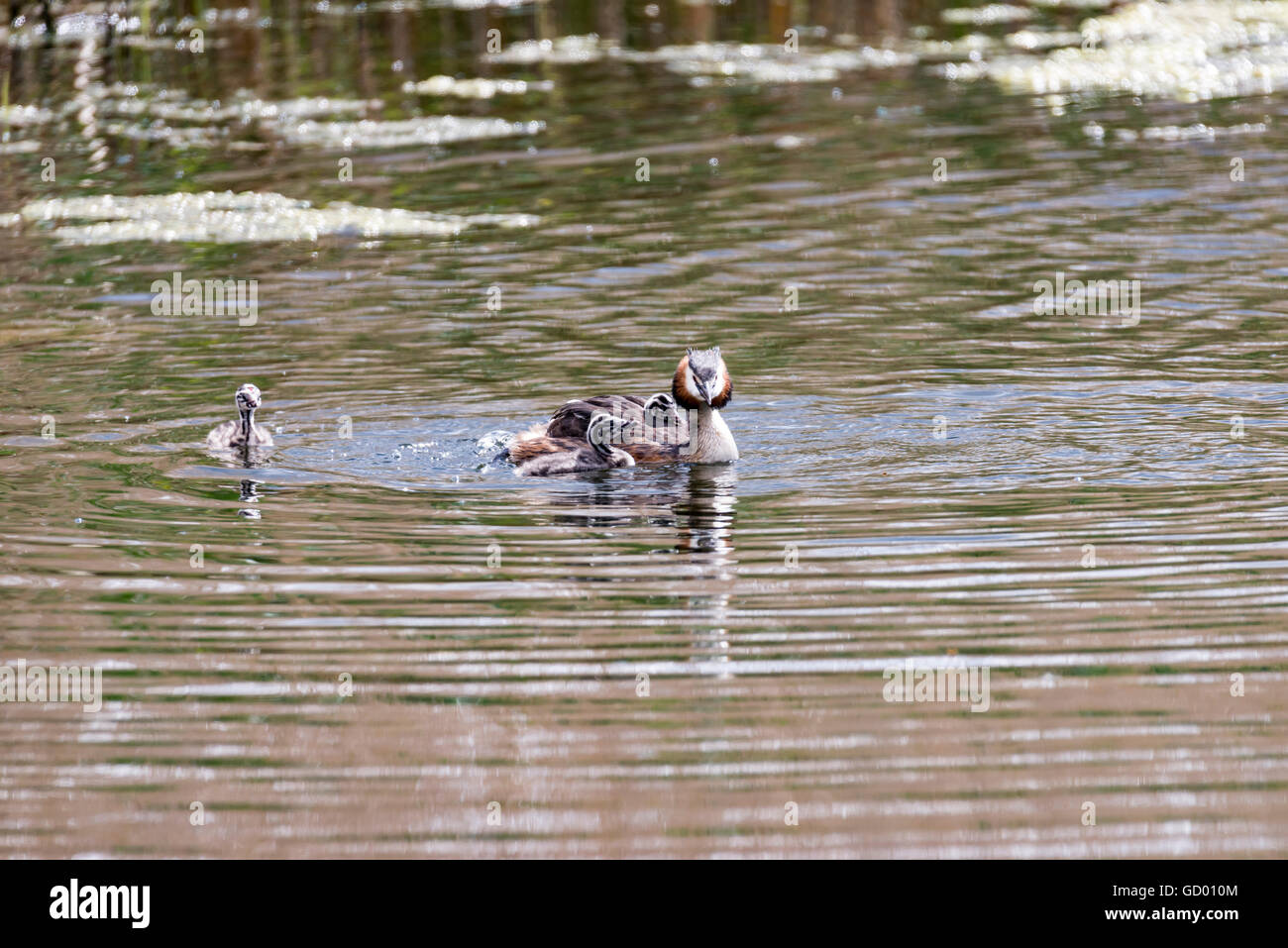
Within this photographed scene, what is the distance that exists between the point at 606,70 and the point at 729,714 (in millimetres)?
23544

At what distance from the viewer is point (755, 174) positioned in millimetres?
22484

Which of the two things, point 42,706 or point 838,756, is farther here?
point 42,706

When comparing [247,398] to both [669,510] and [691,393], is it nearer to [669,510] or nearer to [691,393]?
[691,393]

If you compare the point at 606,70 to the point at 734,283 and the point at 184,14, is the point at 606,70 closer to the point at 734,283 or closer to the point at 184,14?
the point at 184,14

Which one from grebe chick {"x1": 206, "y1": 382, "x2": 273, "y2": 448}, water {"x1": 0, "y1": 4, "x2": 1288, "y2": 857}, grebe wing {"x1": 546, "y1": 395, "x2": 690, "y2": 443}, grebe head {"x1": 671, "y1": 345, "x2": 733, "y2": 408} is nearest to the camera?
water {"x1": 0, "y1": 4, "x2": 1288, "y2": 857}

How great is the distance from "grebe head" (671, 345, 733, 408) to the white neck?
0.08 meters

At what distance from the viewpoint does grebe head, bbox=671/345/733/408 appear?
12.4 metres

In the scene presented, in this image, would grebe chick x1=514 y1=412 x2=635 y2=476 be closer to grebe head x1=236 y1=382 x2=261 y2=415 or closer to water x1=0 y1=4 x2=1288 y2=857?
water x1=0 y1=4 x2=1288 y2=857

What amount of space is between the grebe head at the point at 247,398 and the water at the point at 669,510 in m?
0.42

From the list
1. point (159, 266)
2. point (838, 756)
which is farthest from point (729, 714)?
point (159, 266)

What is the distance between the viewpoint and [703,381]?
1240 centimetres

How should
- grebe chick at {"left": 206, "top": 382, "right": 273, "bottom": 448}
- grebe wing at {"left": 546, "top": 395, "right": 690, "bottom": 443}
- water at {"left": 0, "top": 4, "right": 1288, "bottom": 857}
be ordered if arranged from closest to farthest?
water at {"left": 0, "top": 4, "right": 1288, "bottom": 857}, grebe wing at {"left": 546, "top": 395, "right": 690, "bottom": 443}, grebe chick at {"left": 206, "top": 382, "right": 273, "bottom": 448}

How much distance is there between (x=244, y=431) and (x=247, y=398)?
0.74 feet

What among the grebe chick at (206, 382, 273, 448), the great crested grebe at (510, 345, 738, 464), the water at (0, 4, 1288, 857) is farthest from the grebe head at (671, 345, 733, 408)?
the grebe chick at (206, 382, 273, 448)
